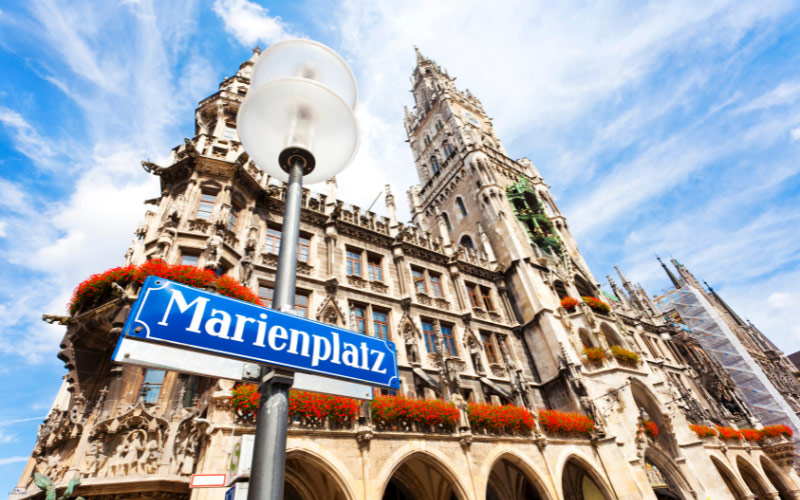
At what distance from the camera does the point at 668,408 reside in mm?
19969

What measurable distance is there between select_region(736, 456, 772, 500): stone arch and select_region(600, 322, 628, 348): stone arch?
40.9ft

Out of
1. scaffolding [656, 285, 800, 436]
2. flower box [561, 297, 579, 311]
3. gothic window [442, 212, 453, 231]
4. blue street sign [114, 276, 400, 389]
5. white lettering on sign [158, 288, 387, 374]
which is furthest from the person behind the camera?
scaffolding [656, 285, 800, 436]

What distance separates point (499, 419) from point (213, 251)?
1200 centimetres

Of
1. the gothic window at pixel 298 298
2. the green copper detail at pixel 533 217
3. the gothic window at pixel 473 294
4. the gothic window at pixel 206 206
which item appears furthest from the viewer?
the green copper detail at pixel 533 217

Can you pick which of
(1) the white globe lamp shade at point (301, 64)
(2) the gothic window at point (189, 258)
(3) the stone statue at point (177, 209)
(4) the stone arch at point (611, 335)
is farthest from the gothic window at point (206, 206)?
(4) the stone arch at point (611, 335)

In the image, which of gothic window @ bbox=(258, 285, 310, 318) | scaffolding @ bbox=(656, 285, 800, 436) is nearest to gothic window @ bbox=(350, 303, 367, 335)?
gothic window @ bbox=(258, 285, 310, 318)

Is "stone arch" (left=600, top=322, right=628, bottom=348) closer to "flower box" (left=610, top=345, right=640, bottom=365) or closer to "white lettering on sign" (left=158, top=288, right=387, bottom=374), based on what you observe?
"flower box" (left=610, top=345, right=640, bottom=365)

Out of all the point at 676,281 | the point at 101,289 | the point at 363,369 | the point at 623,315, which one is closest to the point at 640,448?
the point at 623,315

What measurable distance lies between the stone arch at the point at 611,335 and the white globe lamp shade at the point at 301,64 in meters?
23.5

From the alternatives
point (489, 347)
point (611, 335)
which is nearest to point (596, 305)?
point (611, 335)

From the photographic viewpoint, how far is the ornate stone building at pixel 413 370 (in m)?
9.46

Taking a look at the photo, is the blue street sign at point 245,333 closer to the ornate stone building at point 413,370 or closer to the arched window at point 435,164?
the ornate stone building at point 413,370

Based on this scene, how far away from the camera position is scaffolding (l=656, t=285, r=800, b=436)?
33656 mm

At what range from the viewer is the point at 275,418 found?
98.0 inches
